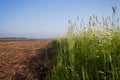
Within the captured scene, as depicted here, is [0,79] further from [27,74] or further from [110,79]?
[110,79]

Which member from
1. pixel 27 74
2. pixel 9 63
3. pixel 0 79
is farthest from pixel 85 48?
pixel 9 63

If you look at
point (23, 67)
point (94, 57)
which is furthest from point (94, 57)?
point (23, 67)

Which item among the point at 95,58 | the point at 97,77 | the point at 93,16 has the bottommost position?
the point at 97,77

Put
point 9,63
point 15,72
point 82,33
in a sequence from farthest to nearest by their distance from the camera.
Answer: point 9,63, point 15,72, point 82,33

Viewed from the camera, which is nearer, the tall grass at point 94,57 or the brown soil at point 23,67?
the tall grass at point 94,57

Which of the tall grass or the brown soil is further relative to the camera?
the brown soil

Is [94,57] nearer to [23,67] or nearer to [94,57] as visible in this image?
[94,57]

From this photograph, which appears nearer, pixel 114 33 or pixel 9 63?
pixel 114 33

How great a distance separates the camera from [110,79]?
2984 millimetres

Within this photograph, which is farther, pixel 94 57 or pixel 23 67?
pixel 23 67

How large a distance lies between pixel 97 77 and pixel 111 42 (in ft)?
1.92

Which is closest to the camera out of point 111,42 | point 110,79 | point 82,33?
point 110,79

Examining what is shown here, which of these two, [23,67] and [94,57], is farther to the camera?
[23,67]

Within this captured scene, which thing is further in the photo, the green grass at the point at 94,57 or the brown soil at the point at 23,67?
the brown soil at the point at 23,67
